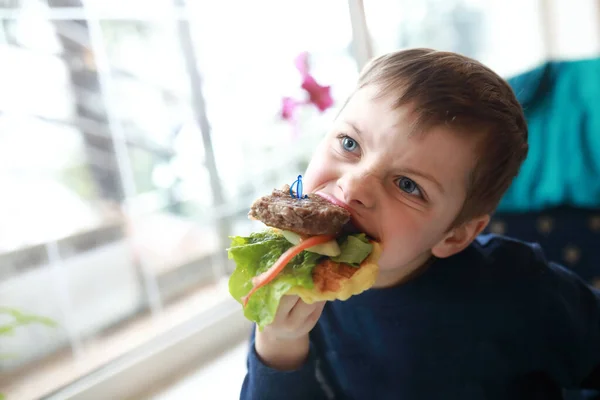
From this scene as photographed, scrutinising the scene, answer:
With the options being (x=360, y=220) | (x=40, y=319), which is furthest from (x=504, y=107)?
(x=40, y=319)

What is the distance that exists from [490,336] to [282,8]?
44.8 inches

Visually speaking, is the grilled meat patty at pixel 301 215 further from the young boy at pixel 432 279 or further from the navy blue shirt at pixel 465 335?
the navy blue shirt at pixel 465 335

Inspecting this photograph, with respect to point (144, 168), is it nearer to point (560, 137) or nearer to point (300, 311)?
point (300, 311)

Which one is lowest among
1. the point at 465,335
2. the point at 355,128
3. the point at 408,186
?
the point at 465,335

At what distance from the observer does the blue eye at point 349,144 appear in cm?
86

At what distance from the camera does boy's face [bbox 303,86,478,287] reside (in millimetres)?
794

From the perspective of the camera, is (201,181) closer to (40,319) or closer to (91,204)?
(91,204)

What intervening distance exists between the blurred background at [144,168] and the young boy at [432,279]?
0.34 meters

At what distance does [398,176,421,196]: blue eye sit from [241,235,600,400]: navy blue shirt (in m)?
0.25

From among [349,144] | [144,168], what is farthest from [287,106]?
[349,144]

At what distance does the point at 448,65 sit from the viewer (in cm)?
86

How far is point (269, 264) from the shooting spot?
2.41 ft

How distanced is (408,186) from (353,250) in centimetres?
18

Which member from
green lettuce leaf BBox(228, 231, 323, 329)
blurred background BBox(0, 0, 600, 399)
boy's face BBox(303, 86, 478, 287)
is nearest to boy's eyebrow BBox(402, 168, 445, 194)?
boy's face BBox(303, 86, 478, 287)
